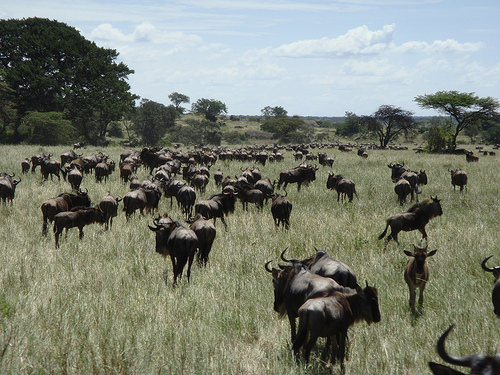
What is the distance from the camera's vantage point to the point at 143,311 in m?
5.08

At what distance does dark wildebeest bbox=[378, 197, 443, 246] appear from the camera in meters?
8.54

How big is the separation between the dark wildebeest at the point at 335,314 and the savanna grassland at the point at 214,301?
1.36 feet

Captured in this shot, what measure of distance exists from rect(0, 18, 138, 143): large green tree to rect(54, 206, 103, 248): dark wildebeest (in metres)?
46.1

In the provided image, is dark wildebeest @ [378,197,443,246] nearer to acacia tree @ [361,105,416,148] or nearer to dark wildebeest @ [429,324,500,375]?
dark wildebeest @ [429,324,500,375]

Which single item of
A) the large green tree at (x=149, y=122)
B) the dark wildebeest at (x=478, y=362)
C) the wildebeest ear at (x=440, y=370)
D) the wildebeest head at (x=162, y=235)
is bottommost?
the wildebeest head at (x=162, y=235)

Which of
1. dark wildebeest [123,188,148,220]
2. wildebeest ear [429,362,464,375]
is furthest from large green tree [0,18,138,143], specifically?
wildebeest ear [429,362,464,375]

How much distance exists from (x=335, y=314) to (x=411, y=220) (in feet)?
19.9

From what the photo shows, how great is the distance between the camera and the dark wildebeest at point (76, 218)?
828 cm

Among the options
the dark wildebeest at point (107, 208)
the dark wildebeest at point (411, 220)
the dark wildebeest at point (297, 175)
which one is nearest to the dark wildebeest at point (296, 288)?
the dark wildebeest at point (411, 220)

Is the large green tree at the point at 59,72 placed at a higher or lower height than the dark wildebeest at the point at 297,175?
higher

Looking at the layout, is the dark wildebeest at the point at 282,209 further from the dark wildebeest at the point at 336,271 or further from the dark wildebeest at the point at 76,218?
the dark wildebeest at the point at 336,271

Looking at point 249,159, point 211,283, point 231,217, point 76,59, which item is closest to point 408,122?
point 249,159

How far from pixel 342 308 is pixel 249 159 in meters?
30.7

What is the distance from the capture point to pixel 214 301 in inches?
214
